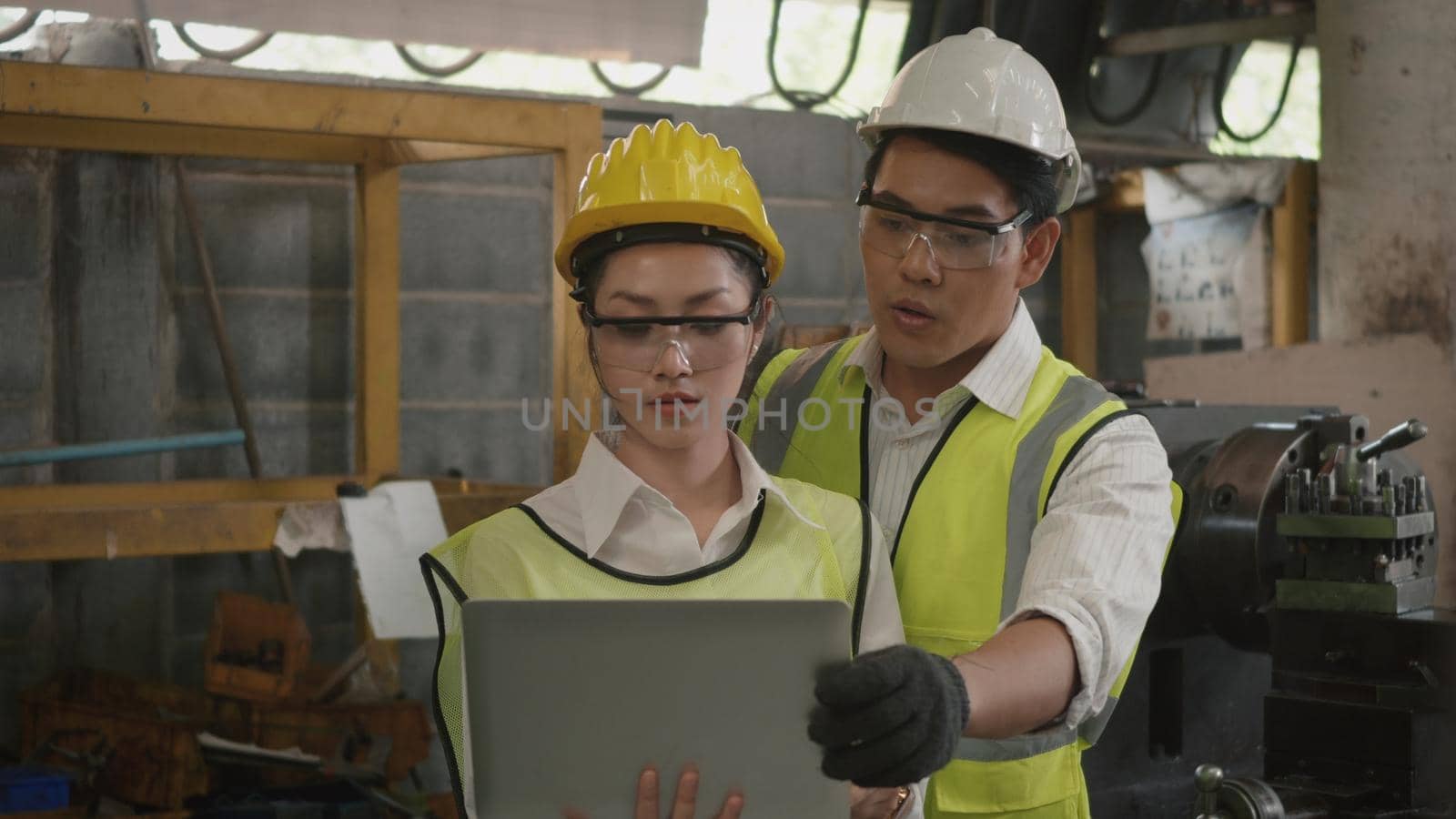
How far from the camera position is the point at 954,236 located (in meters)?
1.56

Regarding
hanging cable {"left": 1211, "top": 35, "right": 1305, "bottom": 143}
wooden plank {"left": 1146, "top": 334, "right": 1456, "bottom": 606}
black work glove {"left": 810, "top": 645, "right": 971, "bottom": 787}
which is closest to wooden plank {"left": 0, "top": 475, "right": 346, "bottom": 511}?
black work glove {"left": 810, "top": 645, "right": 971, "bottom": 787}

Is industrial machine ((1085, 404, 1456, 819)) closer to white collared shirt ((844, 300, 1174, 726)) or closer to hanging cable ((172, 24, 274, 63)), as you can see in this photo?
white collared shirt ((844, 300, 1174, 726))

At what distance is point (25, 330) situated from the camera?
3129mm

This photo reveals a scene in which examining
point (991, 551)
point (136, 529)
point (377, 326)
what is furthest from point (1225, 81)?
point (136, 529)

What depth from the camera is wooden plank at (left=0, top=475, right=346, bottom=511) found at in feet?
8.91

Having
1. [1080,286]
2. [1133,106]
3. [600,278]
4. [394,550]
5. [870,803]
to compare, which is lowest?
[870,803]

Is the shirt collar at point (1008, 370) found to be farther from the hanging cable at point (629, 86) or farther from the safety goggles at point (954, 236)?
the hanging cable at point (629, 86)

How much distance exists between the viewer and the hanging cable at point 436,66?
3.71 m

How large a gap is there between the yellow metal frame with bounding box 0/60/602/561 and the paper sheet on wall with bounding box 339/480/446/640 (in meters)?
0.09

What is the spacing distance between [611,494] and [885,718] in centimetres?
46

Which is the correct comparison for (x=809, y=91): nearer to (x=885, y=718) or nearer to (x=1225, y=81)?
(x=1225, y=81)

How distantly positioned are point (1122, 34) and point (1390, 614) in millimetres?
2859

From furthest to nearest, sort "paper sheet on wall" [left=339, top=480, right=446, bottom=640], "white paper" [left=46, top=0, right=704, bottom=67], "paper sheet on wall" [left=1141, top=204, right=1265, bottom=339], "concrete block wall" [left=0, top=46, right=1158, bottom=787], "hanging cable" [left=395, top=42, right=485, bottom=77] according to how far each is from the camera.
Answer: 1. "paper sheet on wall" [left=1141, top=204, right=1265, bottom=339]
2. "hanging cable" [left=395, top=42, right=485, bottom=77]
3. "concrete block wall" [left=0, top=46, right=1158, bottom=787]
4. "white paper" [left=46, top=0, right=704, bottom=67]
5. "paper sheet on wall" [left=339, top=480, right=446, bottom=640]

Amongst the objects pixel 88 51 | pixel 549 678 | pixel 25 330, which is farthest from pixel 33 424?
pixel 549 678
